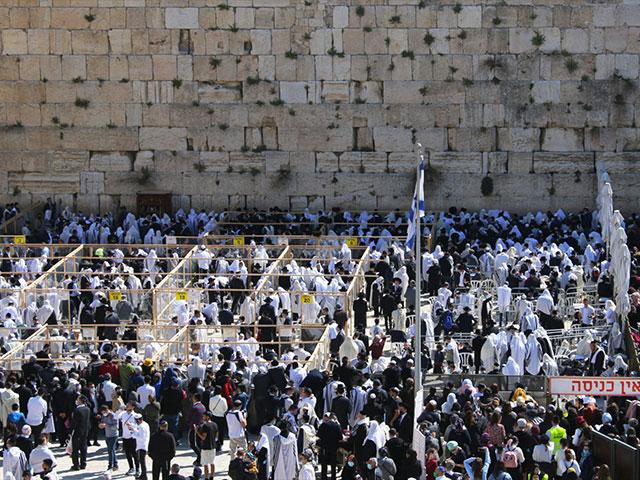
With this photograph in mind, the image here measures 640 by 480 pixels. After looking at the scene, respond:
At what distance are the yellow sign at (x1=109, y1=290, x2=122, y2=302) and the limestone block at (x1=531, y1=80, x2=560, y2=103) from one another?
48.4ft

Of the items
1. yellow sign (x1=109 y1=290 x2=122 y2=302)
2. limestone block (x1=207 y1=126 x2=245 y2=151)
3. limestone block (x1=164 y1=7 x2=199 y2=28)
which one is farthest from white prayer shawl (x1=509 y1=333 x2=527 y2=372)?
limestone block (x1=164 y1=7 x2=199 y2=28)

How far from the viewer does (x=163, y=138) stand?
43312mm

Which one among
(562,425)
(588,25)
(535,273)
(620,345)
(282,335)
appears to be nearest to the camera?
(562,425)

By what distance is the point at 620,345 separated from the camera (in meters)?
28.3

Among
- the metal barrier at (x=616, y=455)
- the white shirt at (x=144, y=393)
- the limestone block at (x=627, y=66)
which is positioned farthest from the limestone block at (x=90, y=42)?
the metal barrier at (x=616, y=455)

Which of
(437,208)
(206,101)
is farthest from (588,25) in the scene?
(206,101)

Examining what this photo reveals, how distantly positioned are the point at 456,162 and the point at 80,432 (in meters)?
20.2

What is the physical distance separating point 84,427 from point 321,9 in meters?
20.2

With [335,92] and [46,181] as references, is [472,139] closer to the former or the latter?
[335,92]

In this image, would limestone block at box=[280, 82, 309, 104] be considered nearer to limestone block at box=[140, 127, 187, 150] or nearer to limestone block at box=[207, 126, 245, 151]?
limestone block at box=[207, 126, 245, 151]

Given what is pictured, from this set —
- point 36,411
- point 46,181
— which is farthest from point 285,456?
point 46,181

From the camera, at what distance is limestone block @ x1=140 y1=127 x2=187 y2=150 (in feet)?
142

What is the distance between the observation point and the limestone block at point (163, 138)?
142 ft

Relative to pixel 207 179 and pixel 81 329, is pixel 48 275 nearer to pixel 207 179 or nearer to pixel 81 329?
pixel 81 329
